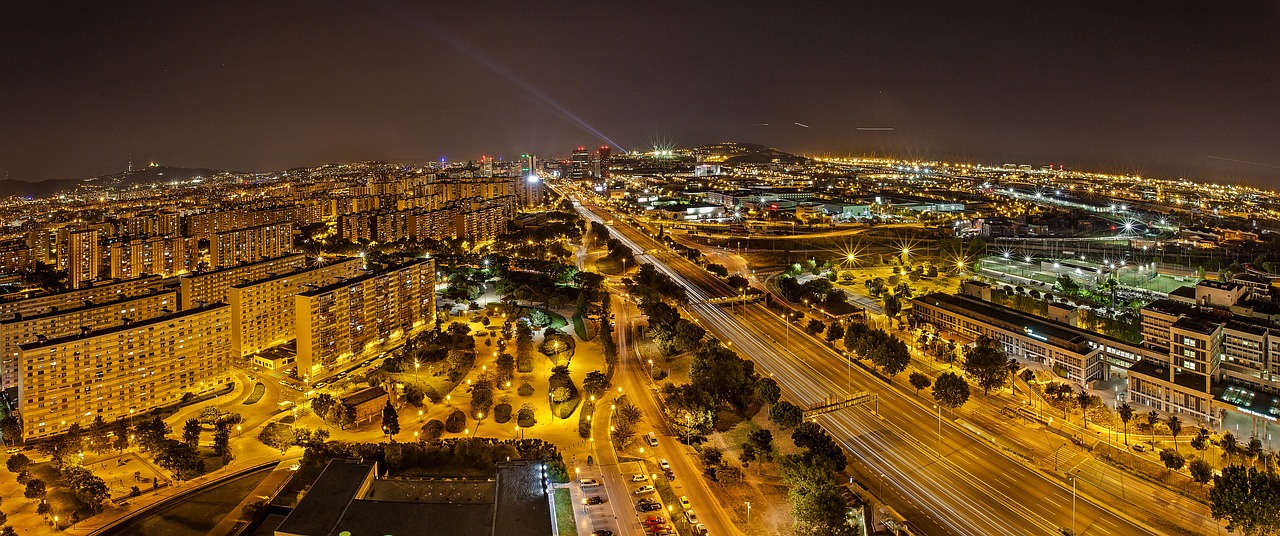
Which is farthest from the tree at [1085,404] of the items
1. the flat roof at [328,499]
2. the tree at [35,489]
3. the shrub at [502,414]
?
the tree at [35,489]

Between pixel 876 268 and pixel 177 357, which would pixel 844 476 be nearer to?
pixel 177 357

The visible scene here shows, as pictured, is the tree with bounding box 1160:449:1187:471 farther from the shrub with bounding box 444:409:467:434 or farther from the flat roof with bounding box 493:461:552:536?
the shrub with bounding box 444:409:467:434

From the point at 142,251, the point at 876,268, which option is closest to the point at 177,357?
the point at 142,251

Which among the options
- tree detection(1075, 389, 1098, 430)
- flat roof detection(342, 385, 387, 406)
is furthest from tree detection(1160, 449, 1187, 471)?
flat roof detection(342, 385, 387, 406)

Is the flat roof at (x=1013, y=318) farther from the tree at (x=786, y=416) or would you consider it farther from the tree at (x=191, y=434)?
the tree at (x=191, y=434)

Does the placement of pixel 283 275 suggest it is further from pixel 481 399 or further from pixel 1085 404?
pixel 1085 404

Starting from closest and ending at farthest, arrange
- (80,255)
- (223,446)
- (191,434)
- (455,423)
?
(223,446), (191,434), (455,423), (80,255)

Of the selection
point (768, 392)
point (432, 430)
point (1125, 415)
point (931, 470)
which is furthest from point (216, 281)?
point (1125, 415)
